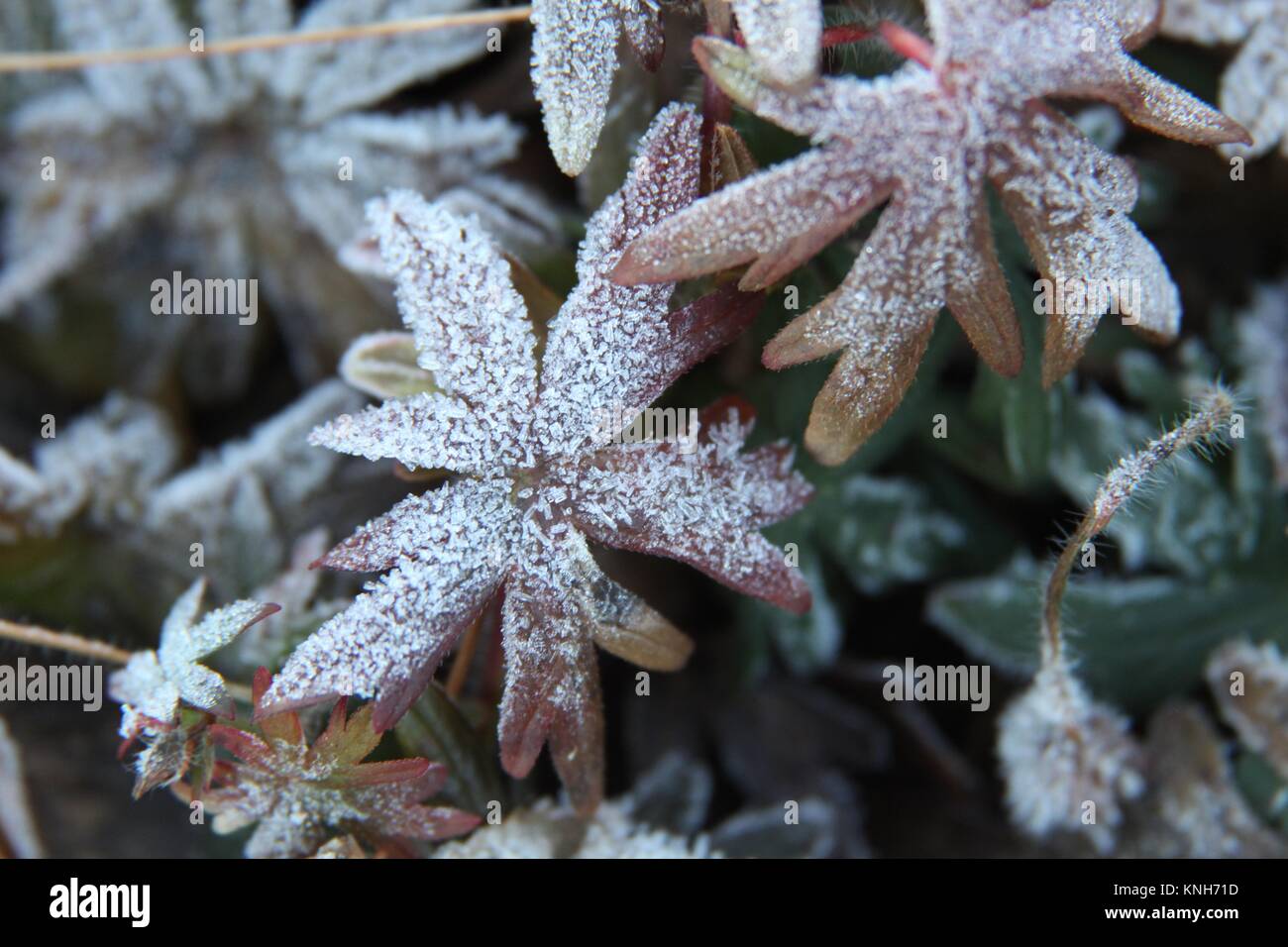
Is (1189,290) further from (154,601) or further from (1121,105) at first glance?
(154,601)

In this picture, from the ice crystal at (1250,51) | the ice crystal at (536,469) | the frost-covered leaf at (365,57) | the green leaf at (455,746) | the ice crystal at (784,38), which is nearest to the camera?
the ice crystal at (784,38)

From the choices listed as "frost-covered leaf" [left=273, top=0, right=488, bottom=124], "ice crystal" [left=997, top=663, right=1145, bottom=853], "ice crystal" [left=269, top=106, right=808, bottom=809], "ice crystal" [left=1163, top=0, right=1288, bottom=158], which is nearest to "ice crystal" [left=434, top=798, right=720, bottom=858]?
"ice crystal" [left=269, top=106, right=808, bottom=809]

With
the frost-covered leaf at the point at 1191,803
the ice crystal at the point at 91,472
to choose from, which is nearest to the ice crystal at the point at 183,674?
the ice crystal at the point at 91,472

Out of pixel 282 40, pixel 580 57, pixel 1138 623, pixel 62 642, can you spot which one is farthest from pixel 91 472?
pixel 1138 623

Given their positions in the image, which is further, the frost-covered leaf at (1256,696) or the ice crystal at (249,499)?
the ice crystal at (249,499)

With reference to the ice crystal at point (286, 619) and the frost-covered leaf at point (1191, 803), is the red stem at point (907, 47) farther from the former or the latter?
the frost-covered leaf at point (1191, 803)
